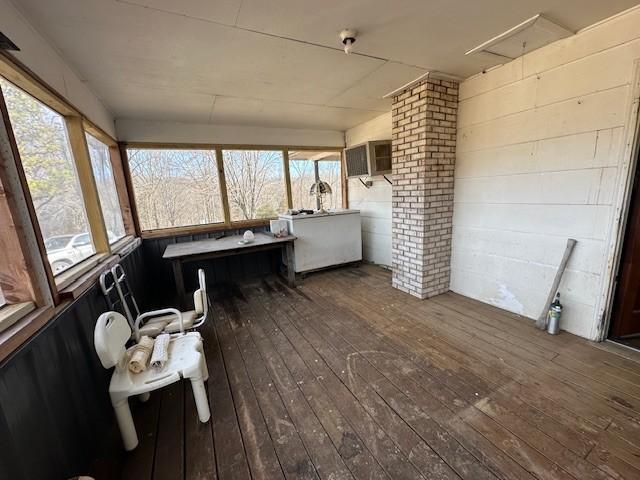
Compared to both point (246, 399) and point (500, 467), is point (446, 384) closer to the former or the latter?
point (500, 467)

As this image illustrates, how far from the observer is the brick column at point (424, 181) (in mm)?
2963

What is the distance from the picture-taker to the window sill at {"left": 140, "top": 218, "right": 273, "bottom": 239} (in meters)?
3.91

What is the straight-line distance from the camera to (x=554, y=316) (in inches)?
93.0

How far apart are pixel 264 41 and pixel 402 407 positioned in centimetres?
277

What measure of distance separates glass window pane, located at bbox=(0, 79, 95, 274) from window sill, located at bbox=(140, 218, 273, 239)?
5.66 feet

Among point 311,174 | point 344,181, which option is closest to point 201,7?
point 311,174

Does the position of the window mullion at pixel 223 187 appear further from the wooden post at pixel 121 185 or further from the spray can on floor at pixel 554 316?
the spray can on floor at pixel 554 316

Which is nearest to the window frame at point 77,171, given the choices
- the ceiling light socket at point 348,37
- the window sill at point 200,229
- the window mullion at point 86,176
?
the window mullion at point 86,176

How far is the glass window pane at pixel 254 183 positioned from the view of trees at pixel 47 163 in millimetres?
2315

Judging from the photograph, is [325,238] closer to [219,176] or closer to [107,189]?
[219,176]

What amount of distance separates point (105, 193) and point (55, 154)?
3.59 feet

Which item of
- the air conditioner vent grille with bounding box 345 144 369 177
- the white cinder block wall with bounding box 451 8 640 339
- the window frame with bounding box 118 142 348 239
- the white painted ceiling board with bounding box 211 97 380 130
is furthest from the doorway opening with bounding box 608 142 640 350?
the window frame with bounding box 118 142 348 239

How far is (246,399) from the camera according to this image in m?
1.86

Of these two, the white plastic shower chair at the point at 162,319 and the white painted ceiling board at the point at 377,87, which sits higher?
the white painted ceiling board at the point at 377,87
